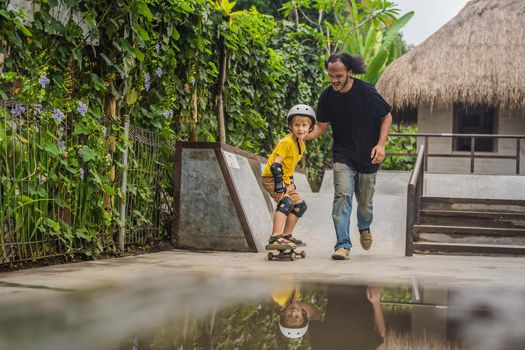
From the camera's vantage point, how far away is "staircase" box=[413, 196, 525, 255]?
820cm

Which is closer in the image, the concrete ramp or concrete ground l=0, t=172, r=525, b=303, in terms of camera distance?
concrete ground l=0, t=172, r=525, b=303

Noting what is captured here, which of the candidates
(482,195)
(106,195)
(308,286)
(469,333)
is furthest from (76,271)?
(482,195)

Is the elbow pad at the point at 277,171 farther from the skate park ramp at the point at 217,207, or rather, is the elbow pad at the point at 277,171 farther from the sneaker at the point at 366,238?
the sneaker at the point at 366,238

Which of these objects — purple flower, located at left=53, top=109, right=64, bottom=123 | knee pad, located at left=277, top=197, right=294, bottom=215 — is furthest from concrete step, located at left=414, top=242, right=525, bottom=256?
purple flower, located at left=53, top=109, right=64, bottom=123

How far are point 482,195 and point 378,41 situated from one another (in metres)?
9.54

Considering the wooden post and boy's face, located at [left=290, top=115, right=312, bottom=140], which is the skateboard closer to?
boy's face, located at [left=290, top=115, right=312, bottom=140]

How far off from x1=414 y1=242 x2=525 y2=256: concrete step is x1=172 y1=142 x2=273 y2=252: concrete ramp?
1.90m

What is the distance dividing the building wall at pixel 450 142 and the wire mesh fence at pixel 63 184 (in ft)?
46.4

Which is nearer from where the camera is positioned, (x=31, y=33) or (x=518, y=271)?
(x=31, y=33)

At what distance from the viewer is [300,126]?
704 centimetres

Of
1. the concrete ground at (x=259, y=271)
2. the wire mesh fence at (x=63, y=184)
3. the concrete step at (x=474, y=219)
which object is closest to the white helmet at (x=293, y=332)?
the concrete ground at (x=259, y=271)

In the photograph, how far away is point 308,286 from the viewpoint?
4746 millimetres

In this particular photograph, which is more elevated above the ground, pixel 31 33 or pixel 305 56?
pixel 305 56

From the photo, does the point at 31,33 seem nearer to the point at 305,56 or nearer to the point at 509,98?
the point at 305,56
